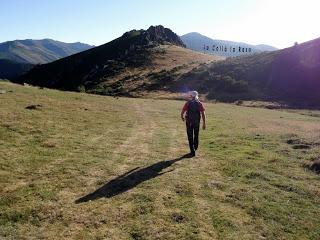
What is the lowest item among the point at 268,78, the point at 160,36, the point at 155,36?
the point at 268,78

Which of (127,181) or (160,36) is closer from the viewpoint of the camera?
(127,181)

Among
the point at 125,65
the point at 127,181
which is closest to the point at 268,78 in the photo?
the point at 125,65

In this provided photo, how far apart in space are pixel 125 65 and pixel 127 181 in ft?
402

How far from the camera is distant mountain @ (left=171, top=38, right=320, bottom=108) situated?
76.4 meters

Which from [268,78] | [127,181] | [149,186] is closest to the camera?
[149,186]

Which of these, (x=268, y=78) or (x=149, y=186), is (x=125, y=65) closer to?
(x=268, y=78)

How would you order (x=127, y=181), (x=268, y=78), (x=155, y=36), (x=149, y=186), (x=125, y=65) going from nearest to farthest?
1. (x=149, y=186)
2. (x=127, y=181)
3. (x=268, y=78)
4. (x=125, y=65)
5. (x=155, y=36)

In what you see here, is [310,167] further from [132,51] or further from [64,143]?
[132,51]

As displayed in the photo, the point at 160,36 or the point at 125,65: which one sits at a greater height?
the point at 160,36

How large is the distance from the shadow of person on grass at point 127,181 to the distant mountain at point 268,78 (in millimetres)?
53679

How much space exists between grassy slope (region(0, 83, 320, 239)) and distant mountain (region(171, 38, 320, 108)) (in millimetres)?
49090

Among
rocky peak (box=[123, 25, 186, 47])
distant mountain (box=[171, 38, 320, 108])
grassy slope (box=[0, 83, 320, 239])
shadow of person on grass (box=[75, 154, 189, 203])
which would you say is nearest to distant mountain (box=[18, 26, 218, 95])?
rocky peak (box=[123, 25, 186, 47])

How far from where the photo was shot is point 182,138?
2519 cm

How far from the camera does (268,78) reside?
88.2m
